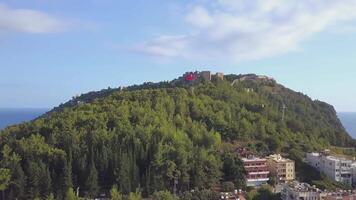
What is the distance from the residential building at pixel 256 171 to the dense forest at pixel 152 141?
34.0 inches

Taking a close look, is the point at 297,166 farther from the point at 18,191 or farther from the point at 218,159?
the point at 18,191

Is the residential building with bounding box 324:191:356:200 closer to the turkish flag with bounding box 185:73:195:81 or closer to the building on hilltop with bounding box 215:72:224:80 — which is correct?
the building on hilltop with bounding box 215:72:224:80

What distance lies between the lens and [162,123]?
144ft

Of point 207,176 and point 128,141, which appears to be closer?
point 207,176

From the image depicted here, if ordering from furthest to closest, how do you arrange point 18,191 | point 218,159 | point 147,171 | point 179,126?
point 179,126, point 218,159, point 147,171, point 18,191

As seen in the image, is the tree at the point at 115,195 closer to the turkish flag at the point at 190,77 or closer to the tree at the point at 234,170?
the tree at the point at 234,170

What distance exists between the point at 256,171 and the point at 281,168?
2417 millimetres

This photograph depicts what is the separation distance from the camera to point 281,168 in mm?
38906

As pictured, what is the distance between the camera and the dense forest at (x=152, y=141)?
34062mm

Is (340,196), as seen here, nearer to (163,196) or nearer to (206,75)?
(163,196)

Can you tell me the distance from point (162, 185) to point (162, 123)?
1040 cm

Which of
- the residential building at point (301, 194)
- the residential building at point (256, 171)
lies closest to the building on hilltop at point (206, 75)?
the residential building at point (256, 171)

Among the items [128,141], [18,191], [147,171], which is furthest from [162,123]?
[18,191]

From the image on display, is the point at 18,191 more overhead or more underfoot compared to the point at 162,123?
more underfoot
